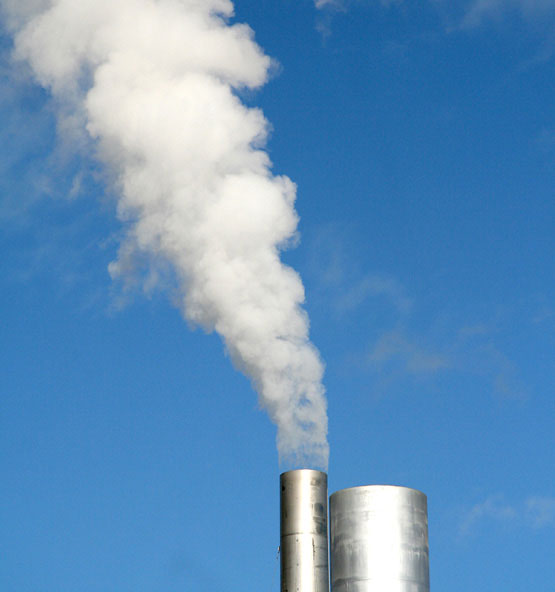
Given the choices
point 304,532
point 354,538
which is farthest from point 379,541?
point 304,532

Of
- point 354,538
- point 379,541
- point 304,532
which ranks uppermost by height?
point 304,532

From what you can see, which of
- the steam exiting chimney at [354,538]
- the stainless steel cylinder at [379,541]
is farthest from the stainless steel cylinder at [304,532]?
the stainless steel cylinder at [379,541]

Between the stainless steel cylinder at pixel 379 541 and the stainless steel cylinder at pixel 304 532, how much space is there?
1.71 ft

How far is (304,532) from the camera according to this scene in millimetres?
36000

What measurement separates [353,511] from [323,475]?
2261mm

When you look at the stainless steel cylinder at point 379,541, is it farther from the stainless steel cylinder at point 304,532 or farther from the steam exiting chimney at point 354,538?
the stainless steel cylinder at point 304,532

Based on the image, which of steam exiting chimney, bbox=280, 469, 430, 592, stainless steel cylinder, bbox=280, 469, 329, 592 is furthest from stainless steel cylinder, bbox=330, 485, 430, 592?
stainless steel cylinder, bbox=280, 469, 329, 592

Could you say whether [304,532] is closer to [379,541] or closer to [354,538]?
[354,538]

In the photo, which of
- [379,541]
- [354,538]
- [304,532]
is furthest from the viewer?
[304,532]

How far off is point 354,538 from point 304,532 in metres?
1.83

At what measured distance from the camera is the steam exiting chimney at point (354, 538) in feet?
114

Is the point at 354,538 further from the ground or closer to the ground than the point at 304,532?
closer to the ground

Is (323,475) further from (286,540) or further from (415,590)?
(415,590)

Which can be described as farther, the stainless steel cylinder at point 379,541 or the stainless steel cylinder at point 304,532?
the stainless steel cylinder at point 304,532
